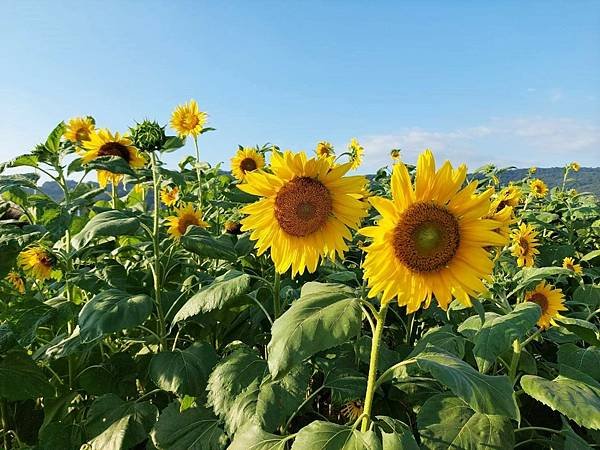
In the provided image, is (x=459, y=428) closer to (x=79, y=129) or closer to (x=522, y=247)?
(x=522, y=247)

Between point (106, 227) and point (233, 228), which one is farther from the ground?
point (106, 227)

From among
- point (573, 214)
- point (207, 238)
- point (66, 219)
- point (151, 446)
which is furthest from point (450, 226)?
point (573, 214)

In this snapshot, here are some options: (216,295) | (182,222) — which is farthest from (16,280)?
(216,295)

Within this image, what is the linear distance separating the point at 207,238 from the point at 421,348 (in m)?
1.02

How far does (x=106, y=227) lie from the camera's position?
7.24 ft

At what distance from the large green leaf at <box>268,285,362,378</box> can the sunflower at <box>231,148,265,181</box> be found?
11.0ft

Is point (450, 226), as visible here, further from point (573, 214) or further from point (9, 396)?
point (573, 214)

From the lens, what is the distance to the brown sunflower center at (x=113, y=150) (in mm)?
3066

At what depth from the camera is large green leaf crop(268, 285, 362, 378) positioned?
147 centimetres

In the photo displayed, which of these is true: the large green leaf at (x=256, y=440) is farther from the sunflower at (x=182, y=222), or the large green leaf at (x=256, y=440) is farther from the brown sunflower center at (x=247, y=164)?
the brown sunflower center at (x=247, y=164)

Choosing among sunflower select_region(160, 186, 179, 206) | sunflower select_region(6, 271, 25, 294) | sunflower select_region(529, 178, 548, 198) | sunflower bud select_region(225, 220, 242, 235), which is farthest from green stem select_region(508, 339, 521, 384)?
sunflower select_region(529, 178, 548, 198)

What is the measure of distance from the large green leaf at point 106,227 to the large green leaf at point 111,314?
9.6 inches

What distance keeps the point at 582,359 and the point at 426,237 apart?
1.13 metres

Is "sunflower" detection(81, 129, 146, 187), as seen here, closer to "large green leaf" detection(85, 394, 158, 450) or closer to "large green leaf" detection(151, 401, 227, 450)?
"large green leaf" detection(85, 394, 158, 450)
